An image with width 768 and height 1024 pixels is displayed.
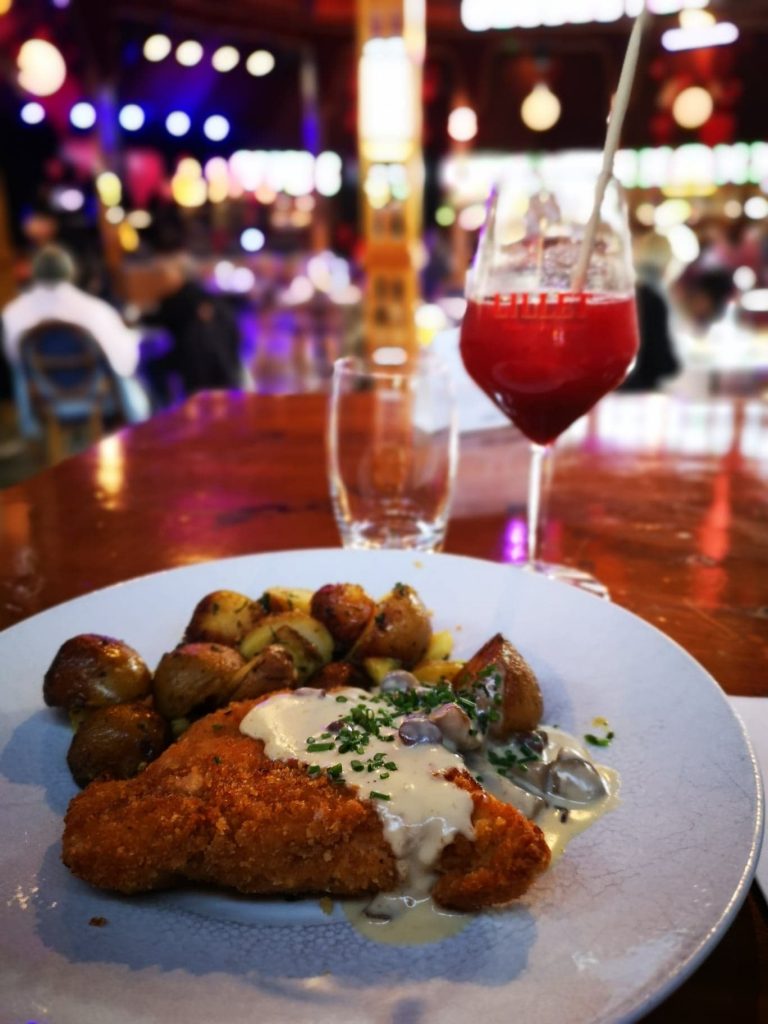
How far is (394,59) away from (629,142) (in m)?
8.22

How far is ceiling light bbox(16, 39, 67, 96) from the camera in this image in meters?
8.89

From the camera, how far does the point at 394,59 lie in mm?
7691

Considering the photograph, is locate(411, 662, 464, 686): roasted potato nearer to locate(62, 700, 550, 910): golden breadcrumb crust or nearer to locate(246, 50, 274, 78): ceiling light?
locate(62, 700, 550, 910): golden breadcrumb crust

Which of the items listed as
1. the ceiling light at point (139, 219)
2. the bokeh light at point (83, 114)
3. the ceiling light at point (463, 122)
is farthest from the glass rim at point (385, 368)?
the ceiling light at point (139, 219)

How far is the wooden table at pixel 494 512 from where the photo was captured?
4.49ft

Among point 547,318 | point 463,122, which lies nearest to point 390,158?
point 463,122

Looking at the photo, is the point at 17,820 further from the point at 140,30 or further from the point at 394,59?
the point at 140,30

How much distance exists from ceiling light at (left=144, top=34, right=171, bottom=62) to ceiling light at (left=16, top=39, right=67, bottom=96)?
3.96m

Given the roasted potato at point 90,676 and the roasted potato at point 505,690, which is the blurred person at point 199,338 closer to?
the roasted potato at point 90,676

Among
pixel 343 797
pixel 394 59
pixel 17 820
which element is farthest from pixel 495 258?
pixel 394 59

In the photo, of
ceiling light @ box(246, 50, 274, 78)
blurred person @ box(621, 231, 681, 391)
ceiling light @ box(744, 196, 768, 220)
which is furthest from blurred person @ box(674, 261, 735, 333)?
ceiling light @ box(246, 50, 274, 78)

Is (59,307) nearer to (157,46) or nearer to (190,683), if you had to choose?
(190,683)

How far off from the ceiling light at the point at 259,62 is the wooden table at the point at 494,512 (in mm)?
13579

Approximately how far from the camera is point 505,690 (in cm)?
92
